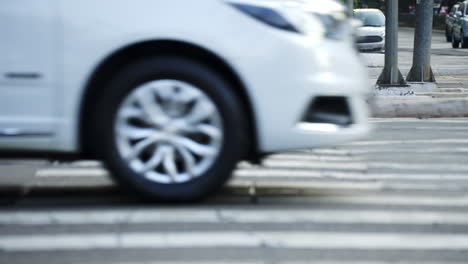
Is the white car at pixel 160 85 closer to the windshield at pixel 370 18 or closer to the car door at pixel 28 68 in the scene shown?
the car door at pixel 28 68

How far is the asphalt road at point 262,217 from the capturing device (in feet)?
17.3

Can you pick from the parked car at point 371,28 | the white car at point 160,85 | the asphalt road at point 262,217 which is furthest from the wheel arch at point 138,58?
the parked car at point 371,28

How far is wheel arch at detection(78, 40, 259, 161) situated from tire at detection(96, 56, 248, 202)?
74 mm

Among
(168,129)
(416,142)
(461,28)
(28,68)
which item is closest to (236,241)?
(168,129)

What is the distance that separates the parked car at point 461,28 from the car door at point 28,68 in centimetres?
3167

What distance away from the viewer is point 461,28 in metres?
38.2

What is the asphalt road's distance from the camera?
5.29m

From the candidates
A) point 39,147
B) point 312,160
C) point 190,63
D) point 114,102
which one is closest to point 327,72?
point 190,63

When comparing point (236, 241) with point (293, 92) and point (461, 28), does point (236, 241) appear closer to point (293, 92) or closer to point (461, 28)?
point (293, 92)

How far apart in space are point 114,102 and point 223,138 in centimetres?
64

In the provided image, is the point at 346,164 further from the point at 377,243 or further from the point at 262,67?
the point at 377,243

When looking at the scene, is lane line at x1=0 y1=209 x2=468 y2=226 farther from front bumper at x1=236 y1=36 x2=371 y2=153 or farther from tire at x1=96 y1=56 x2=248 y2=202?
front bumper at x1=236 y1=36 x2=371 y2=153

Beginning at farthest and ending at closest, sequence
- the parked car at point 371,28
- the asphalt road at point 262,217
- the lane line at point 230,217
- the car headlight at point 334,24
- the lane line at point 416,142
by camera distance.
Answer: the parked car at point 371,28 → the lane line at point 416,142 → the car headlight at point 334,24 → the lane line at point 230,217 → the asphalt road at point 262,217

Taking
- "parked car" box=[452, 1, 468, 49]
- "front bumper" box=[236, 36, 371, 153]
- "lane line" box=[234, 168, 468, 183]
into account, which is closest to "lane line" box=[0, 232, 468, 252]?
"front bumper" box=[236, 36, 371, 153]
